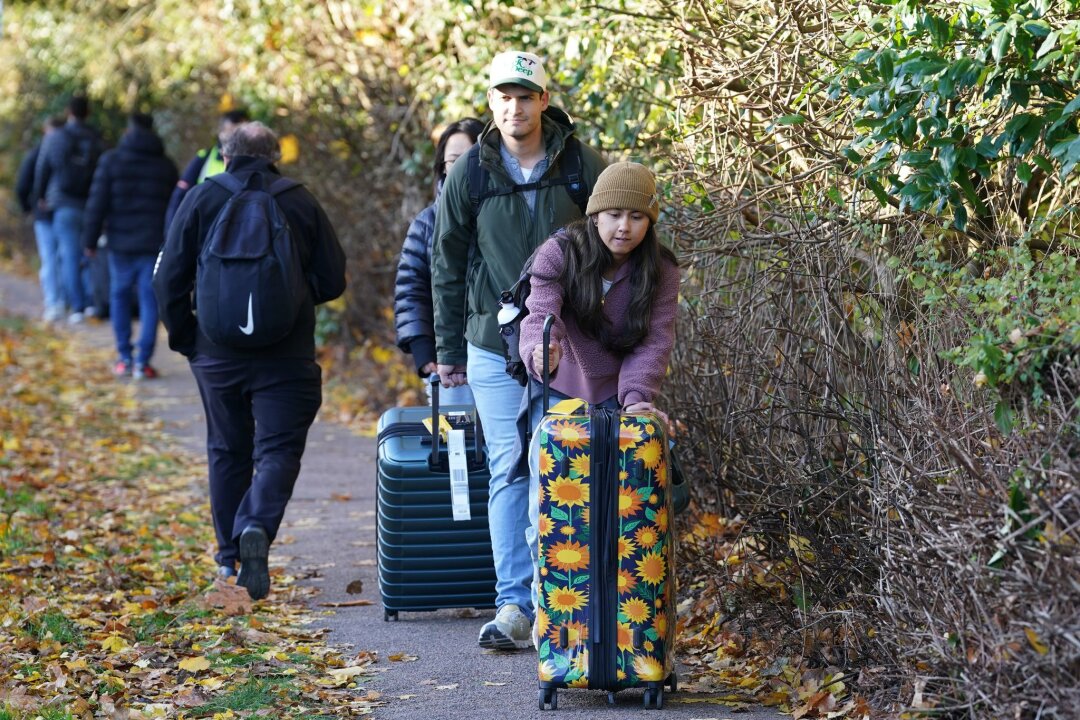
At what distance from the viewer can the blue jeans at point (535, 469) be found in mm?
4582

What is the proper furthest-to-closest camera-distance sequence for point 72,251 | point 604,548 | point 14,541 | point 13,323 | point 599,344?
point 13,323
point 72,251
point 14,541
point 599,344
point 604,548

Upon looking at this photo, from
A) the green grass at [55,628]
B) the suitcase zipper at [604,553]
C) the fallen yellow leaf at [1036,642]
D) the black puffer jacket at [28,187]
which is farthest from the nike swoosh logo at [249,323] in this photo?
the black puffer jacket at [28,187]

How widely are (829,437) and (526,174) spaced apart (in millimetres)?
1466

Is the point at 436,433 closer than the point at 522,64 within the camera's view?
No

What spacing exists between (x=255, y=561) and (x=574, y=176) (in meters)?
2.14

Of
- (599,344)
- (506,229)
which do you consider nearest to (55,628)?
(506,229)

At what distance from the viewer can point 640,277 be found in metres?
4.86

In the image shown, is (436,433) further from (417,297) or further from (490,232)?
(490,232)

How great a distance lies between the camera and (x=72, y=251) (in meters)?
16.2

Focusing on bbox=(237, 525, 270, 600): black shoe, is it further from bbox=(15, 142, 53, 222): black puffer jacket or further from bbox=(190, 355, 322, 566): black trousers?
bbox=(15, 142, 53, 222): black puffer jacket

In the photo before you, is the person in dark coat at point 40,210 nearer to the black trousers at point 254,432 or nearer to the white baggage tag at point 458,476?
the black trousers at point 254,432

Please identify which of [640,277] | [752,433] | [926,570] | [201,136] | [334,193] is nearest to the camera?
[926,570]

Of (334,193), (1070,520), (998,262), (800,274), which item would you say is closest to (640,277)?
(800,274)

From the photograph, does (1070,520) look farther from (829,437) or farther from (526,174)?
(526,174)
